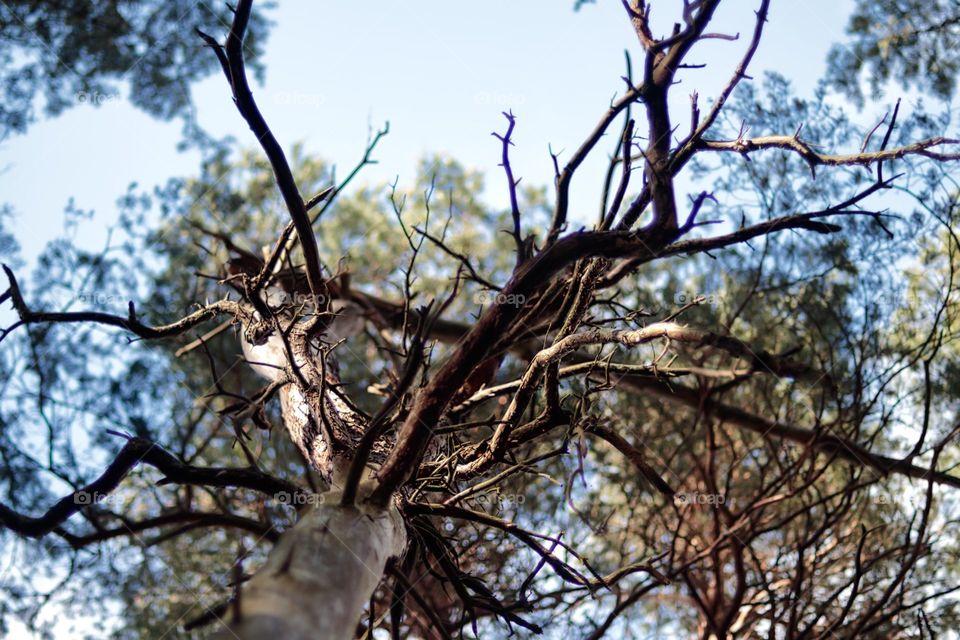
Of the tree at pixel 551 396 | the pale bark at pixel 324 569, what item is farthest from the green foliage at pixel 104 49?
the pale bark at pixel 324 569

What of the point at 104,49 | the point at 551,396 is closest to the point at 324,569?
the point at 551,396

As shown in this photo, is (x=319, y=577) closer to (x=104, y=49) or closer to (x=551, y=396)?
(x=551, y=396)

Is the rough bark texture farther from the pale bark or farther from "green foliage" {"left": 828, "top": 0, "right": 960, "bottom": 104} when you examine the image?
"green foliage" {"left": 828, "top": 0, "right": 960, "bottom": 104}

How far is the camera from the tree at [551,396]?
1.97 m

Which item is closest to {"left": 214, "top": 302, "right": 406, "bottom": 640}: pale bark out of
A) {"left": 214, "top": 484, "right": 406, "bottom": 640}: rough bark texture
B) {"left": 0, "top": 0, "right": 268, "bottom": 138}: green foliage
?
{"left": 214, "top": 484, "right": 406, "bottom": 640}: rough bark texture

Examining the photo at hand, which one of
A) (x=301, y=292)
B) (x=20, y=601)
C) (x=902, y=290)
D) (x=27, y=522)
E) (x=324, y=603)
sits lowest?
(x=324, y=603)

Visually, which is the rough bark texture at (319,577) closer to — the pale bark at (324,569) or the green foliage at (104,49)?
the pale bark at (324,569)

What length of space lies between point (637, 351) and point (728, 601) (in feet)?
6.72

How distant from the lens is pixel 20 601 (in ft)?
16.4

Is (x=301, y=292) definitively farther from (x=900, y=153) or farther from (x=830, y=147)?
(x=830, y=147)

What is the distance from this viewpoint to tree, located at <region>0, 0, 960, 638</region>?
6.47 feet

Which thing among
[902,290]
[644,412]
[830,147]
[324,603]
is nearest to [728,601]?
[644,412]

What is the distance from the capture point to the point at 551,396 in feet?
7.50

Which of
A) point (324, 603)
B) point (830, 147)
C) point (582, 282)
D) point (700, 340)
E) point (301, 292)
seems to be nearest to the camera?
point (324, 603)
